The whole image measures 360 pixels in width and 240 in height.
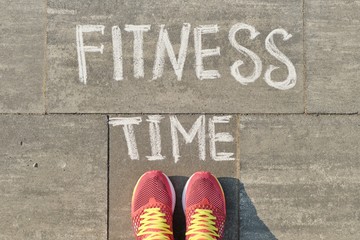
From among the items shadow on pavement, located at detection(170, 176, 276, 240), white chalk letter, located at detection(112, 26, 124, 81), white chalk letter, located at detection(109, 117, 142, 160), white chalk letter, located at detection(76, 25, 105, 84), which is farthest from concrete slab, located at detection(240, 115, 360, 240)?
white chalk letter, located at detection(76, 25, 105, 84)

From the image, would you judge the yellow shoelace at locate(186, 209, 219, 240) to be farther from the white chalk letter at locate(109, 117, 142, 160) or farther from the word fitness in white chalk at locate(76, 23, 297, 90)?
the word fitness in white chalk at locate(76, 23, 297, 90)

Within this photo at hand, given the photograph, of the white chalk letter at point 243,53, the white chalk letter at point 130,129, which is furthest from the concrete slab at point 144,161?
the white chalk letter at point 243,53

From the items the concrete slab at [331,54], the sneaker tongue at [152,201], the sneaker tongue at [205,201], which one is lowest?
the sneaker tongue at [205,201]

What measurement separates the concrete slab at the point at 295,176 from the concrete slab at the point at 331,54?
0.41ft

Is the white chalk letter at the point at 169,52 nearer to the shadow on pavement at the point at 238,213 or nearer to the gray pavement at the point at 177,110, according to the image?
the gray pavement at the point at 177,110

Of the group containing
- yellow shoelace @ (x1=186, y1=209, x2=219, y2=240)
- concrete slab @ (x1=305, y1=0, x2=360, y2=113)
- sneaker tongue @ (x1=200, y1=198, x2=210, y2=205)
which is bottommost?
yellow shoelace @ (x1=186, y1=209, x2=219, y2=240)

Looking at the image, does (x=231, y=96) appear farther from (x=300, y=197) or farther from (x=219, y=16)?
(x=300, y=197)

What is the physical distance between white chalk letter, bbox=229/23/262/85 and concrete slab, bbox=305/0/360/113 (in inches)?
12.7

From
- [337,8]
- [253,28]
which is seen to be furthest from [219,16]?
[337,8]

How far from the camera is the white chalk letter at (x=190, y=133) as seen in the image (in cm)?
367

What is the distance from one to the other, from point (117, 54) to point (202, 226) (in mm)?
1214

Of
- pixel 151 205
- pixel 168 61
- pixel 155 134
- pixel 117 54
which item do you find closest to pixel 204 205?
pixel 151 205

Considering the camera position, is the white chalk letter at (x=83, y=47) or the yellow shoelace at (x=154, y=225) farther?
the white chalk letter at (x=83, y=47)

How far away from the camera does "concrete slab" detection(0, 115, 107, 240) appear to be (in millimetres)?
3666
